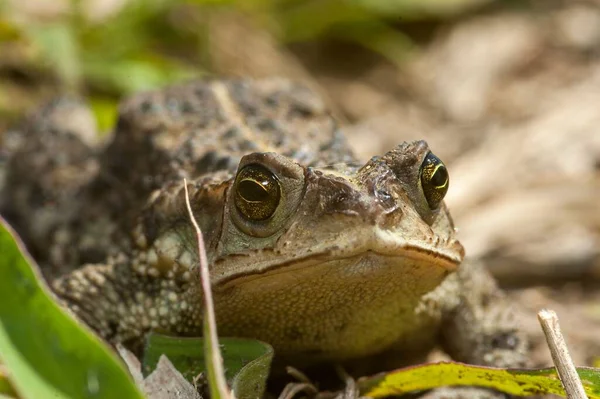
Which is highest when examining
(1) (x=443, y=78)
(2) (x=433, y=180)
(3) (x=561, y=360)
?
(1) (x=443, y=78)

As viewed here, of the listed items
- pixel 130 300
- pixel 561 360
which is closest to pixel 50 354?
pixel 130 300

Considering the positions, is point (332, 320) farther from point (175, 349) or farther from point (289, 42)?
point (289, 42)

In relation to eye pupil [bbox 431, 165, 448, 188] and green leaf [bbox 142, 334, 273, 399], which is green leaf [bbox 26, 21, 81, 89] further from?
eye pupil [bbox 431, 165, 448, 188]

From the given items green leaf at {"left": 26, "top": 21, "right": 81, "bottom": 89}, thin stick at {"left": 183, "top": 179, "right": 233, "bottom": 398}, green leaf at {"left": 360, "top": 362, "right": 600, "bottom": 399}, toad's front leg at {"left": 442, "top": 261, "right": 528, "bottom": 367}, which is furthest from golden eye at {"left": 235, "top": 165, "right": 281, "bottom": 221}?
green leaf at {"left": 26, "top": 21, "right": 81, "bottom": 89}

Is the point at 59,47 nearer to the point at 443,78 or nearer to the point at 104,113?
the point at 104,113

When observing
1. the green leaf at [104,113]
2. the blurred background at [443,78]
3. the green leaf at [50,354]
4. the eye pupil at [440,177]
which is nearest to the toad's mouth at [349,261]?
the eye pupil at [440,177]
